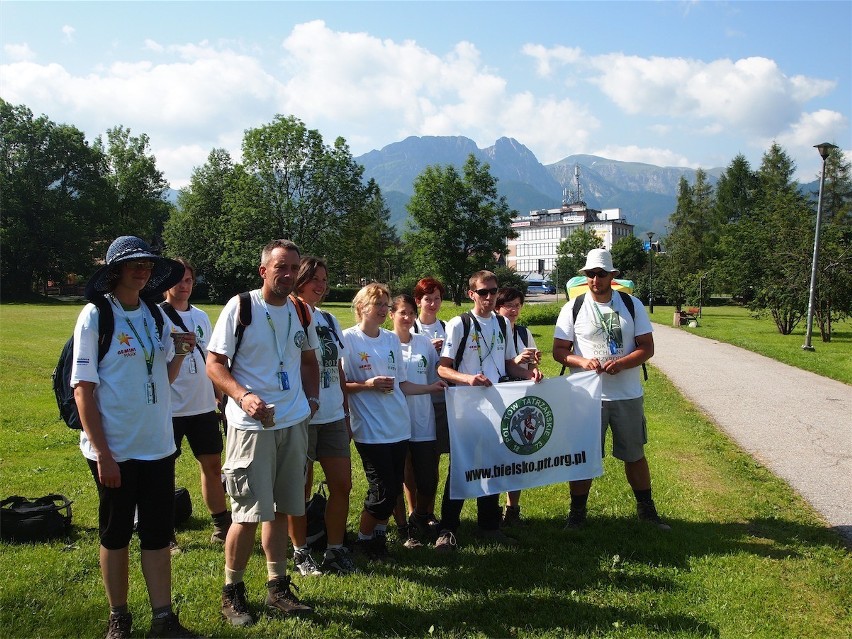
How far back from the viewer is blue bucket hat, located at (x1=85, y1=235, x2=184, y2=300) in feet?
11.5

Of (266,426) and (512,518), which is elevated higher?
(266,426)

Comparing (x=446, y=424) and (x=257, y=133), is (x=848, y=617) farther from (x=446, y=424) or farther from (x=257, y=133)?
(x=257, y=133)

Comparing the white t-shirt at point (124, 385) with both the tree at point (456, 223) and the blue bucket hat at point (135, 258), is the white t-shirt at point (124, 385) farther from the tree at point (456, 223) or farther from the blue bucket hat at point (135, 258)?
the tree at point (456, 223)

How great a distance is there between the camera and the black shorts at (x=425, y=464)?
5162 mm

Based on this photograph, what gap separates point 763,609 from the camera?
4062 millimetres

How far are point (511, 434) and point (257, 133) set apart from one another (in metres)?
53.4

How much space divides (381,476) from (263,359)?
1.42 m

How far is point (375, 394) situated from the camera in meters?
4.84

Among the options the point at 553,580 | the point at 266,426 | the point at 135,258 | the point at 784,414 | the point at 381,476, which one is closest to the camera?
the point at 135,258

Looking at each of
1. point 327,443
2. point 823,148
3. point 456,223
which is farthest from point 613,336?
point 456,223

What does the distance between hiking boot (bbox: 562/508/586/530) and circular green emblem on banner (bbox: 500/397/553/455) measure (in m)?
0.71

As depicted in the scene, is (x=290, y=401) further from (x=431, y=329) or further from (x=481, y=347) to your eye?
(x=431, y=329)

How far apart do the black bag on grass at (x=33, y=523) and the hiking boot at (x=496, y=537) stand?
11.3 feet

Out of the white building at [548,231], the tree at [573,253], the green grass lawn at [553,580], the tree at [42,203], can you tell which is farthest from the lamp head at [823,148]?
the white building at [548,231]
